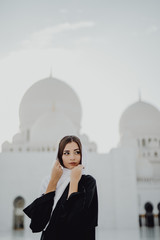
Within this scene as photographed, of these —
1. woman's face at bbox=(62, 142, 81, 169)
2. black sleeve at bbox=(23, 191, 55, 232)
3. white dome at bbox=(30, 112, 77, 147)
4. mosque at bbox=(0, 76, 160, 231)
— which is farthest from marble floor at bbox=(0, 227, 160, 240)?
black sleeve at bbox=(23, 191, 55, 232)

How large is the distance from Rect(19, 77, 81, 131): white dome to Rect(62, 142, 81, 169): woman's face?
55.6 feet

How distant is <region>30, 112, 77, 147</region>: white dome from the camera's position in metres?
15.7

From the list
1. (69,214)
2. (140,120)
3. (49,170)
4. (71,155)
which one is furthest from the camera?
(140,120)

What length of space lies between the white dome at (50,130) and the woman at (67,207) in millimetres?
13644

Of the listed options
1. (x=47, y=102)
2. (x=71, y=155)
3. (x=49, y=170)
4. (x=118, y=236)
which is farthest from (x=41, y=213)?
(x=47, y=102)

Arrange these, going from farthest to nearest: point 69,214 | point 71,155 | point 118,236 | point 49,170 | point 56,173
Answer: point 49,170 → point 118,236 → point 71,155 → point 56,173 → point 69,214

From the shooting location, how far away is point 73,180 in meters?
1.60

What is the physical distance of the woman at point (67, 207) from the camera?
1.52 metres

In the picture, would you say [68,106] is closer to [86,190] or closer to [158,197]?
[158,197]

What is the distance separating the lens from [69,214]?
4.96 feet

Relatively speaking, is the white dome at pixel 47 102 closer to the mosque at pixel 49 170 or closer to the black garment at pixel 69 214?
the mosque at pixel 49 170

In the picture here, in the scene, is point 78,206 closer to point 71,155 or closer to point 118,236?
point 71,155

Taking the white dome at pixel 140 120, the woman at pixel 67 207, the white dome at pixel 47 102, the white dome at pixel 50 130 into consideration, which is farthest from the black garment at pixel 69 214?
the white dome at pixel 140 120

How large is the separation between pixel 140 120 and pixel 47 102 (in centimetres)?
833
